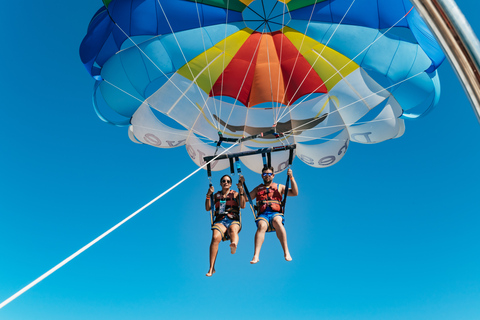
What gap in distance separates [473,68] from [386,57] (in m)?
5.77

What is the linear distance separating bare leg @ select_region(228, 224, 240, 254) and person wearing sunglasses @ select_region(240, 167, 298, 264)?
264mm

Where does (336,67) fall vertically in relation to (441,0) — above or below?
above

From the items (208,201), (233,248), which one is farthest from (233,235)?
(208,201)

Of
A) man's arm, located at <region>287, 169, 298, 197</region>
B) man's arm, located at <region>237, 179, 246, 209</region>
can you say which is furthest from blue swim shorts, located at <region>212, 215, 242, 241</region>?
man's arm, located at <region>287, 169, 298, 197</region>

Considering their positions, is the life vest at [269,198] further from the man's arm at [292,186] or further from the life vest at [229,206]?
the life vest at [229,206]

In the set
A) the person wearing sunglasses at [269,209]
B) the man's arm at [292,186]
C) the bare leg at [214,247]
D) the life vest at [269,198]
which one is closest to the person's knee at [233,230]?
the bare leg at [214,247]

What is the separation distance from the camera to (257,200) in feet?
18.8

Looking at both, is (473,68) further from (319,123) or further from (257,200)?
(319,123)

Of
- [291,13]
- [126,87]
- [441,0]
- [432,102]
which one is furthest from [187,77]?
[441,0]

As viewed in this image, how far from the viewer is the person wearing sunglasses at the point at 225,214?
5.31 metres

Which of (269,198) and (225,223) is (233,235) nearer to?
(225,223)

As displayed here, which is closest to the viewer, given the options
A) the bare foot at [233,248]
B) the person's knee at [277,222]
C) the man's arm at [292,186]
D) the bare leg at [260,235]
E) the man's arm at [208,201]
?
the bare foot at [233,248]

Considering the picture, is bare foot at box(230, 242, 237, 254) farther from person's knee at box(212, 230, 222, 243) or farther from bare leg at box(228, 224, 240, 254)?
person's knee at box(212, 230, 222, 243)

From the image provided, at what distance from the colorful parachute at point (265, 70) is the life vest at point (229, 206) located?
0.93 m
